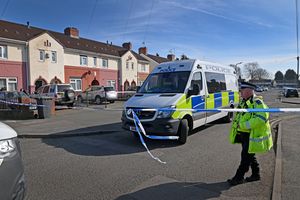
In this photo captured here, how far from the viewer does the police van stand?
6520mm

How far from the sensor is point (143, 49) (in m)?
50.2

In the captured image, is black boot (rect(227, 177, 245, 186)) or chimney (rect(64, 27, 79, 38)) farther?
chimney (rect(64, 27, 79, 38))

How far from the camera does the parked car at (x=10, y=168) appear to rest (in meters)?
2.31

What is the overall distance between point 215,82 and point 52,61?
71.6ft

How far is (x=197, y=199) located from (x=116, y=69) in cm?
3400

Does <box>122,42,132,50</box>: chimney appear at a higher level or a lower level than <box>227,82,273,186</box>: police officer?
higher

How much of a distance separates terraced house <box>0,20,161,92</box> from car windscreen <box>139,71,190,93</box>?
19231mm

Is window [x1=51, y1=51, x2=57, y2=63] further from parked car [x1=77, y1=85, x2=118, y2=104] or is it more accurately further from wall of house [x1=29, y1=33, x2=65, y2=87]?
parked car [x1=77, y1=85, x2=118, y2=104]

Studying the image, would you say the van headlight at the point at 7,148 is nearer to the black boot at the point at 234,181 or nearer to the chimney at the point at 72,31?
the black boot at the point at 234,181

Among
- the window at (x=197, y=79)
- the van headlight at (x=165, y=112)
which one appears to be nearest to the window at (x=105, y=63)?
the window at (x=197, y=79)

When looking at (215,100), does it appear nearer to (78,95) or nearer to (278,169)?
(278,169)

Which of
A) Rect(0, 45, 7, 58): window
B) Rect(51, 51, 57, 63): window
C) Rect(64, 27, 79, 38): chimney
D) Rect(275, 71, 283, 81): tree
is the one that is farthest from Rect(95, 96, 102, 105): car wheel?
Rect(275, 71, 283, 81): tree

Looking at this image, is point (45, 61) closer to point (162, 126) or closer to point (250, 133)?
point (162, 126)

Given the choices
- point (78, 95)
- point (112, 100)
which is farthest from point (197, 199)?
point (78, 95)
